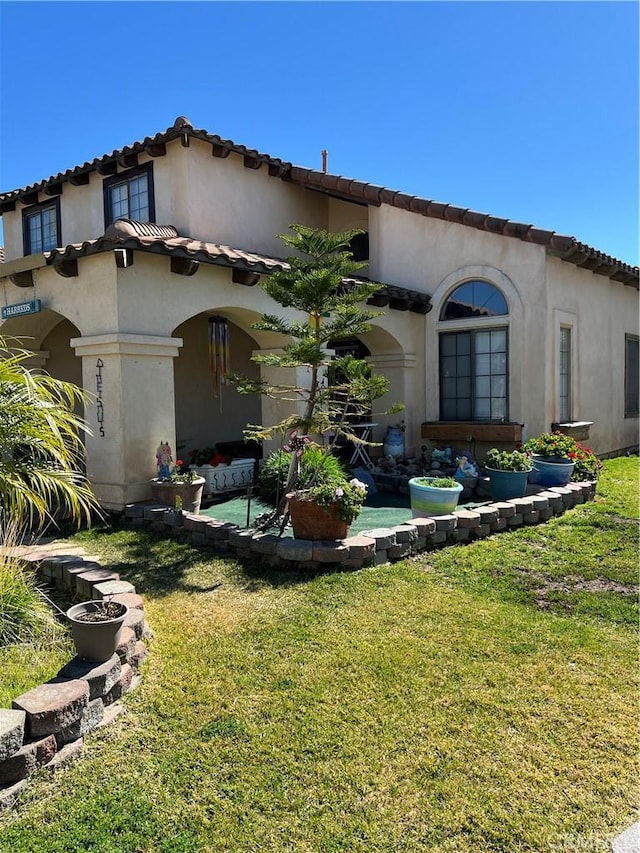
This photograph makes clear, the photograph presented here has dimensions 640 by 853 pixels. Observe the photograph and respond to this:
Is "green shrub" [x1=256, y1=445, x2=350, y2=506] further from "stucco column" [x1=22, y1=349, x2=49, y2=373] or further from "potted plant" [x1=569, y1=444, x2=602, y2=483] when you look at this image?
"stucco column" [x1=22, y1=349, x2=49, y2=373]

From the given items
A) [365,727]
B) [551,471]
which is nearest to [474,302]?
[551,471]

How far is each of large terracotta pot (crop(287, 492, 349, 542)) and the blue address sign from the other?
5.39m

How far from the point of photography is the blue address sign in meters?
8.80

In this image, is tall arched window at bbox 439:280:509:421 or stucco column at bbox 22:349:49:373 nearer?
stucco column at bbox 22:349:49:373

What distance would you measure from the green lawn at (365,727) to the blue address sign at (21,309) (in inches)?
210

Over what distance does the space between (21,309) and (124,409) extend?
2971mm

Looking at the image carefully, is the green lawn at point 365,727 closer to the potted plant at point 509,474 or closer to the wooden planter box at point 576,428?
the potted plant at point 509,474

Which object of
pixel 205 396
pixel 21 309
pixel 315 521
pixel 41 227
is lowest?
pixel 315 521

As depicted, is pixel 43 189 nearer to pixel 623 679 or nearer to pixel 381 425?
pixel 381 425

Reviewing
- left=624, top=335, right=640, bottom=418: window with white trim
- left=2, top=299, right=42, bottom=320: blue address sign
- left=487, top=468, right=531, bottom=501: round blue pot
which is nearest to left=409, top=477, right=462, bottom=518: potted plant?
left=487, top=468, right=531, bottom=501: round blue pot

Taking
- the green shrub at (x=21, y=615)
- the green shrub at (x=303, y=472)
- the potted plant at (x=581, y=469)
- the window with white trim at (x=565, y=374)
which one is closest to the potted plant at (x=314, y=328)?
the green shrub at (x=303, y=472)

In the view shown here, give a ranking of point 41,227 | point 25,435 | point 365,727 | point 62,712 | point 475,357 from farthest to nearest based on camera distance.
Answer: point 41,227 → point 475,357 → point 25,435 → point 365,727 → point 62,712

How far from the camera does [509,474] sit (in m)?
8.46

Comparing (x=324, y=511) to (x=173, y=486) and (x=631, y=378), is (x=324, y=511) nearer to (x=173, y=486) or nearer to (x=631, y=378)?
(x=173, y=486)
